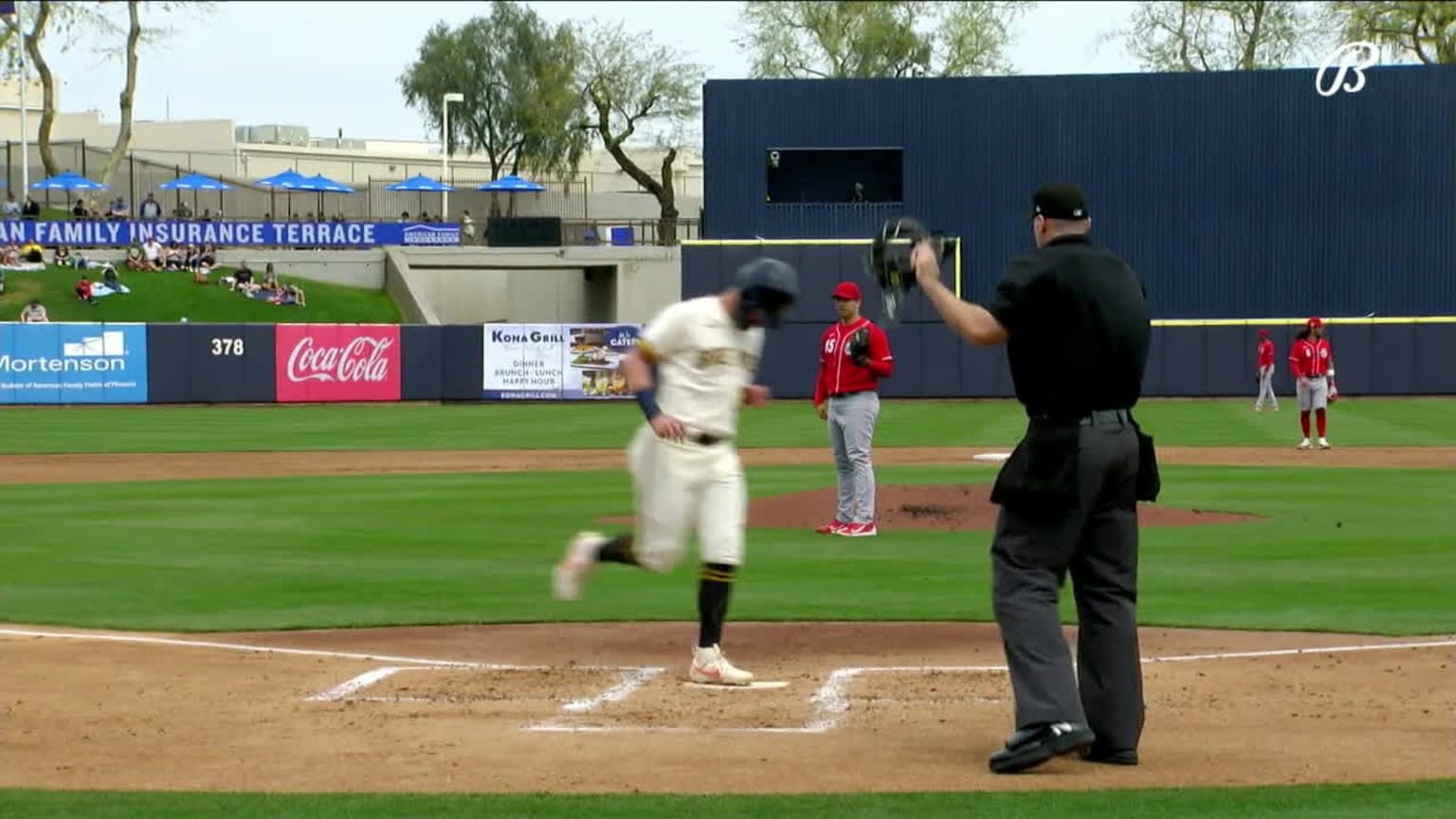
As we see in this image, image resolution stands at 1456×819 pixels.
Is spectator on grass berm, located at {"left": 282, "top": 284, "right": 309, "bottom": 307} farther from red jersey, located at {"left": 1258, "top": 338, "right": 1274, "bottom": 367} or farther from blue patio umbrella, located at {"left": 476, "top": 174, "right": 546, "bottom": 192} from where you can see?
red jersey, located at {"left": 1258, "top": 338, "right": 1274, "bottom": 367}

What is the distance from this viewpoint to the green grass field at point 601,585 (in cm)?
673

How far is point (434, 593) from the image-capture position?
13375 mm

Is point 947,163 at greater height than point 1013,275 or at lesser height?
greater

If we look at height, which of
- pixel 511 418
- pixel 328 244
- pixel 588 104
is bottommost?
pixel 511 418

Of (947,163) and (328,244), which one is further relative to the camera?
(328,244)

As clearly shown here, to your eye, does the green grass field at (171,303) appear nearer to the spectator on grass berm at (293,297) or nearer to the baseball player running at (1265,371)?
the spectator on grass berm at (293,297)

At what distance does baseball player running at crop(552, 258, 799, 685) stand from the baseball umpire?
81.1 inches

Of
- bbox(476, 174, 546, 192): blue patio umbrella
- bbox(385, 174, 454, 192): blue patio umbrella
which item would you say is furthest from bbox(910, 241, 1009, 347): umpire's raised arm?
bbox(476, 174, 546, 192): blue patio umbrella

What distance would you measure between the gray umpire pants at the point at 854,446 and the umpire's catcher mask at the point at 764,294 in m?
6.78

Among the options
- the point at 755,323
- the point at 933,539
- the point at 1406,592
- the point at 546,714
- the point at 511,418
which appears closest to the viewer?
the point at 546,714

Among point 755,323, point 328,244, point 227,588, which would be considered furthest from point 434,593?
point 328,244

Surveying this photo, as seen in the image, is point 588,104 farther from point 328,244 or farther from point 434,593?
point 434,593

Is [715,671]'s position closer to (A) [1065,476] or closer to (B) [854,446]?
(A) [1065,476]

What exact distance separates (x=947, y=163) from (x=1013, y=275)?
4501 centimetres
